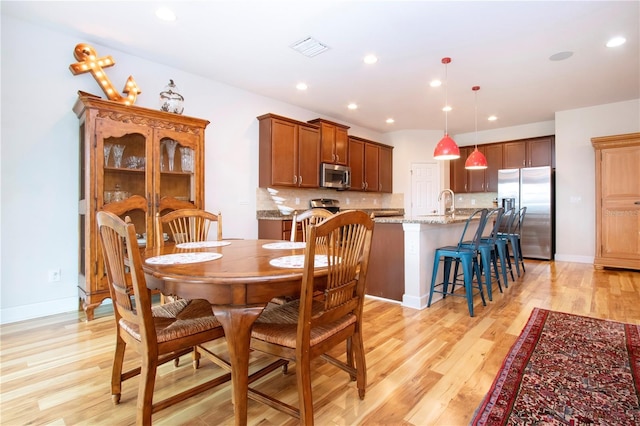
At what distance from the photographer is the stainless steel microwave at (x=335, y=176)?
203 inches

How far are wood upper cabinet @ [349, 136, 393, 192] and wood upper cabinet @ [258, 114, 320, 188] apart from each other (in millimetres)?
1104

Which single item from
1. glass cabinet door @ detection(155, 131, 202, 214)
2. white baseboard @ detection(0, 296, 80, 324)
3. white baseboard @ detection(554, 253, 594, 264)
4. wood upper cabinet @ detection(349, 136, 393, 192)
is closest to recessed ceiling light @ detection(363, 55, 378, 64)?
glass cabinet door @ detection(155, 131, 202, 214)

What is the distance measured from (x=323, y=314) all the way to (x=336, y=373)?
759mm

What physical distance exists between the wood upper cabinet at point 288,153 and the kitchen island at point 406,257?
1.79 m

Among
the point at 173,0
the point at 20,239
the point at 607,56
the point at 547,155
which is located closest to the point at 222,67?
the point at 173,0

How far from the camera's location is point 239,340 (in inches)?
50.6

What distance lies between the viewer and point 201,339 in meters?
1.44

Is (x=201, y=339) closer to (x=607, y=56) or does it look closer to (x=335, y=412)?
(x=335, y=412)

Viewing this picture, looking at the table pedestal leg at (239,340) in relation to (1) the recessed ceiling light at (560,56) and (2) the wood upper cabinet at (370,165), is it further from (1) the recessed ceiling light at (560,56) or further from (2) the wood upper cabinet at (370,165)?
(2) the wood upper cabinet at (370,165)

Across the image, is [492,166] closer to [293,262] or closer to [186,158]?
[186,158]

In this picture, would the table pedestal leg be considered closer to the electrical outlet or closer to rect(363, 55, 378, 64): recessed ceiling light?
the electrical outlet

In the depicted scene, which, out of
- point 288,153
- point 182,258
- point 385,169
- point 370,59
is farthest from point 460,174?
point 182,258

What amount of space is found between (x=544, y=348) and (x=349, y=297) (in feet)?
5.43

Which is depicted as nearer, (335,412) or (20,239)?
(335,412)
